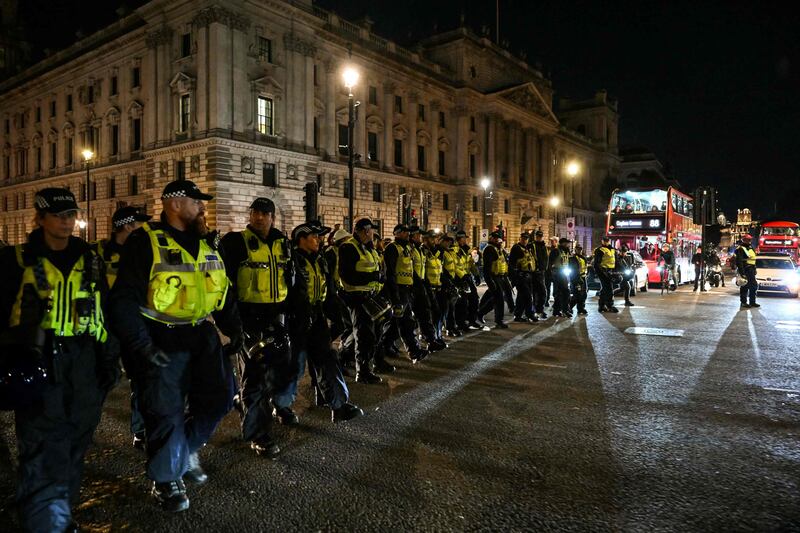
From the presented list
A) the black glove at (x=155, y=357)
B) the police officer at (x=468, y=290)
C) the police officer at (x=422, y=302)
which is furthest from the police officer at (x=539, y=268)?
the black glove at (x=155, y=357)

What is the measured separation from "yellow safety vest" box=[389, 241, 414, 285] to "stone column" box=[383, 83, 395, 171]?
4147cm

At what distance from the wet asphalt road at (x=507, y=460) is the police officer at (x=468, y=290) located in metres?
3.51

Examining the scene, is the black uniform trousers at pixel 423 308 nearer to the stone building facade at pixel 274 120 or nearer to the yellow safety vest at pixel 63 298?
the yellow safety vest at pixel 63 298

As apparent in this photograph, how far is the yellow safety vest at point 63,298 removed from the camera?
3111 mm

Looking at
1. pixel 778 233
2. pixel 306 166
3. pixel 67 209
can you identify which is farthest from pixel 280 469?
pixel 778 233

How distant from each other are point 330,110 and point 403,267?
38058 mm

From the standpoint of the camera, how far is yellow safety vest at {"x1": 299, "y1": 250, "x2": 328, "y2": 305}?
5375 millimetres

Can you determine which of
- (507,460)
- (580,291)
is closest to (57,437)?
(507,460)

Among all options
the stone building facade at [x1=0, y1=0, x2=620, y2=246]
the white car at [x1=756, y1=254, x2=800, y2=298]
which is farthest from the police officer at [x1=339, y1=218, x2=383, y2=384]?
the stone building facade at [x1=0, y1=0, x2=620, y2=246]

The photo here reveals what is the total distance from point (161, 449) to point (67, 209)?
1566 millimetres

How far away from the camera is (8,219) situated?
57.2 metres

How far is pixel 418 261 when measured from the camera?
881 cm

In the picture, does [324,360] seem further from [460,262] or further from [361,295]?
[460,262]

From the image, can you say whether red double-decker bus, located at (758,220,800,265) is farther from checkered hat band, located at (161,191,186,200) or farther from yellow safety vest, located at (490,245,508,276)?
checkered hat band, located at (161,191,186,200)
